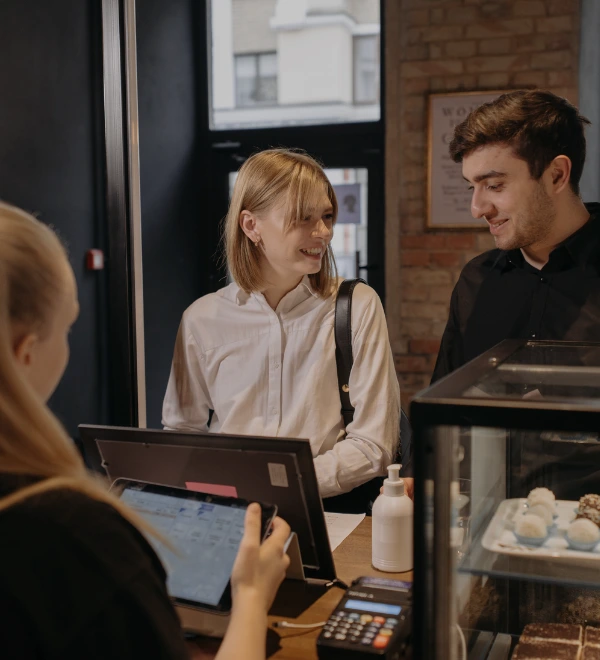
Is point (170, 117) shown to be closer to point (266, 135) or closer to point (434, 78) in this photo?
point (266, 135)

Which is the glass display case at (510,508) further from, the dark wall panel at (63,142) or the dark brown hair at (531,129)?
the dark wall panel at (63,142)

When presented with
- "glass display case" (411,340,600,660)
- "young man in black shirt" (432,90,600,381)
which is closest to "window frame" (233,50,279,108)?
"young man in black shirt" (432,90,600,381)

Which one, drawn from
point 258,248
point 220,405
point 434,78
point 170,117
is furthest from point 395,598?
point 170,117

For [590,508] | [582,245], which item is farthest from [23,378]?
[582,245]

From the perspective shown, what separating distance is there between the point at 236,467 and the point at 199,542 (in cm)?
14

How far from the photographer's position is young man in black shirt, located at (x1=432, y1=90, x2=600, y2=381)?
1.85 m

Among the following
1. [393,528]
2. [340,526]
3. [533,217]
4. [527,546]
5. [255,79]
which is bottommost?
[340,526]

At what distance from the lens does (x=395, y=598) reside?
1.20 meters

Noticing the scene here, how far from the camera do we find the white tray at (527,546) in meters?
1.09

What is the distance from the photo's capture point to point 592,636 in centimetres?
119

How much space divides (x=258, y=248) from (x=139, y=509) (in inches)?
43.1

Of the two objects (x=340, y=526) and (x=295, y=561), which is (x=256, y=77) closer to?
(x=340, y=526)

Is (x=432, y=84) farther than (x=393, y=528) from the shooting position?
Yes

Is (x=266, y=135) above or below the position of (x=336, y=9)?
below
